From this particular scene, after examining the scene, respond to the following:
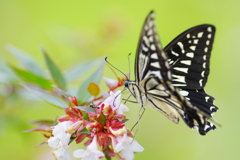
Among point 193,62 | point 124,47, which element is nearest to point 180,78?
point 193,62

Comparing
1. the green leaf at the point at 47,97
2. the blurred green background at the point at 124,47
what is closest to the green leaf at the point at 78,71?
the blurred green background at the point at 124,47

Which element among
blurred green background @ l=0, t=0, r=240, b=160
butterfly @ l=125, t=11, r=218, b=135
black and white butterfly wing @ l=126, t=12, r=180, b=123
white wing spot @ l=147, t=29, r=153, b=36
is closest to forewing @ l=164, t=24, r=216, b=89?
butterfly @ l=125, t=11, r=218, b=135

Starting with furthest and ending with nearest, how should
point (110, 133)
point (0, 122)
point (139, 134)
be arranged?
point (139, 134)
point (0, 122)
point (110, 133)

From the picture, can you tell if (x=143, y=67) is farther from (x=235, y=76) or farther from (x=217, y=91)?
(x=235, y=76)

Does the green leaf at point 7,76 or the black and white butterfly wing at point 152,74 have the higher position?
the black and white butterfly wing at point 152,74

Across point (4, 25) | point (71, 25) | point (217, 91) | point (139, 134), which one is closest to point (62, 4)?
point (71, 25)

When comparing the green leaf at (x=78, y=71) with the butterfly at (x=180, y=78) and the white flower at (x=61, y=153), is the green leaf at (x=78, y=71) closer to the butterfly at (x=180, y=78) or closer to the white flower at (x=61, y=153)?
the butterfly at (x=180, y=78)

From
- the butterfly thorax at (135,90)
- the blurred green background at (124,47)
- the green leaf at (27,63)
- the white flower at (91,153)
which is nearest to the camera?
the white flower at (91,153)
